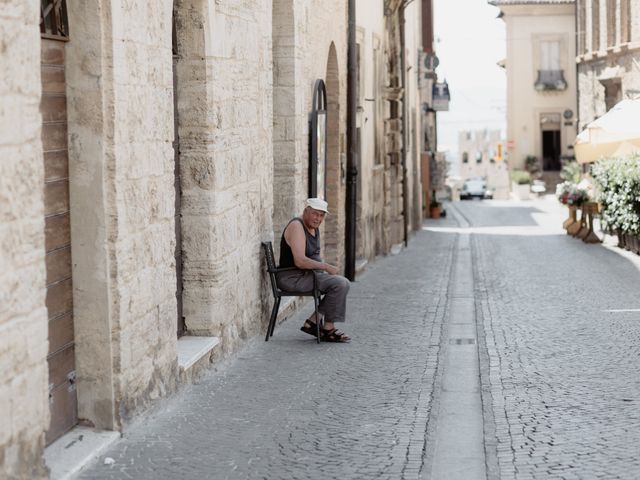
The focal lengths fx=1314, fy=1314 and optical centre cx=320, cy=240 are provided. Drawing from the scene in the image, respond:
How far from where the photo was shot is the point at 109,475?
6574 millimetres

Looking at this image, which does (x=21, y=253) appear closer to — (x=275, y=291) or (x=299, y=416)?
(x=299, y=416)

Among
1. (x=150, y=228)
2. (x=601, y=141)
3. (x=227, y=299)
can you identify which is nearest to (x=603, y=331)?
Result: (x=227, y=299)

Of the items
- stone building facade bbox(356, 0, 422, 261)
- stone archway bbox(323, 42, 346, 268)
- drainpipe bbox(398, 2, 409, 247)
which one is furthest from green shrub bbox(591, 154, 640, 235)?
stone archway bbox(323, 42, 346, 268)

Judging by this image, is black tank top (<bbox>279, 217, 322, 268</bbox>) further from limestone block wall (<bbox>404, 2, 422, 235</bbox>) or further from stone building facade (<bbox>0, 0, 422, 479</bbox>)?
limestone block wall (<bbox>404, 2, 422, 235</bbox>)

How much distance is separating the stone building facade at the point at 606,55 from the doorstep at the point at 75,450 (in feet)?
101

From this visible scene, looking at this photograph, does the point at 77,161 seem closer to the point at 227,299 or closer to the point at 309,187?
the point at 227,299

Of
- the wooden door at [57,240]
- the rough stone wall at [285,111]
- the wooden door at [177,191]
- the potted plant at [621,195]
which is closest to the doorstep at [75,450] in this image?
the wooden door at [57,240]

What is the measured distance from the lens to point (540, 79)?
60.1 m

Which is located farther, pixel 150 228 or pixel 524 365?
pixel 524 365

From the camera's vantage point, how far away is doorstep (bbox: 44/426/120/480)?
6.50 m

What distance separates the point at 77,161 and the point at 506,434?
292 cm

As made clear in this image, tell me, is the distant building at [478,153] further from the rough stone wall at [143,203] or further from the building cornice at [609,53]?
the rough stone wall at [143,203]

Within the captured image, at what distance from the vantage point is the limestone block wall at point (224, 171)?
9758 millimetres

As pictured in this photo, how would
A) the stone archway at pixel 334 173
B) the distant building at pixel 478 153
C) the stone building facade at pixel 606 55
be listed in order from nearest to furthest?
the stone archway at pixel 334 173 → the stone building facade at pixel 606 55 → the distant building at pixel 478 153
